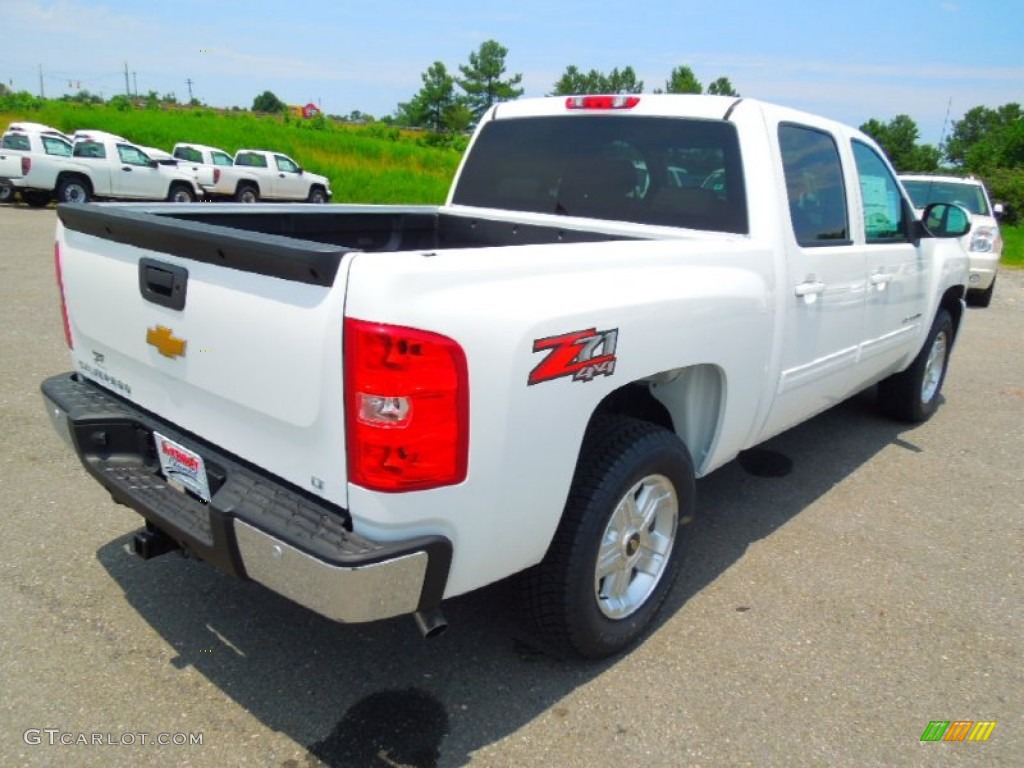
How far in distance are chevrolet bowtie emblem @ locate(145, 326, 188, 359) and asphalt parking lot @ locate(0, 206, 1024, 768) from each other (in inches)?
43.0

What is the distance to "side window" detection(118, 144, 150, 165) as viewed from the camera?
61.8 ft

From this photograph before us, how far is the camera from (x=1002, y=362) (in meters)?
8.16

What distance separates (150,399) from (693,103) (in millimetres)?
2585

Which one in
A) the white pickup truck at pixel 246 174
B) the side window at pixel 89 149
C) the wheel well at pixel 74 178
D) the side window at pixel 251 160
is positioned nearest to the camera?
the wheel well at pixel 74 178

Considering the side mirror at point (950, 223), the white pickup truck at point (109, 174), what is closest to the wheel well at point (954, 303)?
the side mirror at point (950, 223)

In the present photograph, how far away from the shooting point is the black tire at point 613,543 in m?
2.48

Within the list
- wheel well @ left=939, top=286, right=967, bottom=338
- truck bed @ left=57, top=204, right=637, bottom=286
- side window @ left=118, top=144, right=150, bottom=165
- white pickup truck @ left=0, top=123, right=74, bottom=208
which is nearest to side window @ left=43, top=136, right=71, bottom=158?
white pickup truck @ left=0, top=123, right=74, bottom=208

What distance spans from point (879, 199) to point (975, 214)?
8340mm

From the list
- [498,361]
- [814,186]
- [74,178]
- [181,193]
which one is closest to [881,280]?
[814,186]

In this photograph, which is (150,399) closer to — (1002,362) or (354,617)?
(354,617)

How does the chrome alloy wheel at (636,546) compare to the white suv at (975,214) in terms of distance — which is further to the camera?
the white suv at (975,214)

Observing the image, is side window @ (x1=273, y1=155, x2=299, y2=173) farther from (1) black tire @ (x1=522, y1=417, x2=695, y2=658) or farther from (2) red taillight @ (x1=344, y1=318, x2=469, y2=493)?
(2) red taillight @ (x1=344, y1=318, x2=469, y2=493)

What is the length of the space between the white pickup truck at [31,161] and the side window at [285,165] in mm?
6668

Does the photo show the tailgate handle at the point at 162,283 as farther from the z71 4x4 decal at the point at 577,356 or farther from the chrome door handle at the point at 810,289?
the chrome door handle at the point at 810,289
